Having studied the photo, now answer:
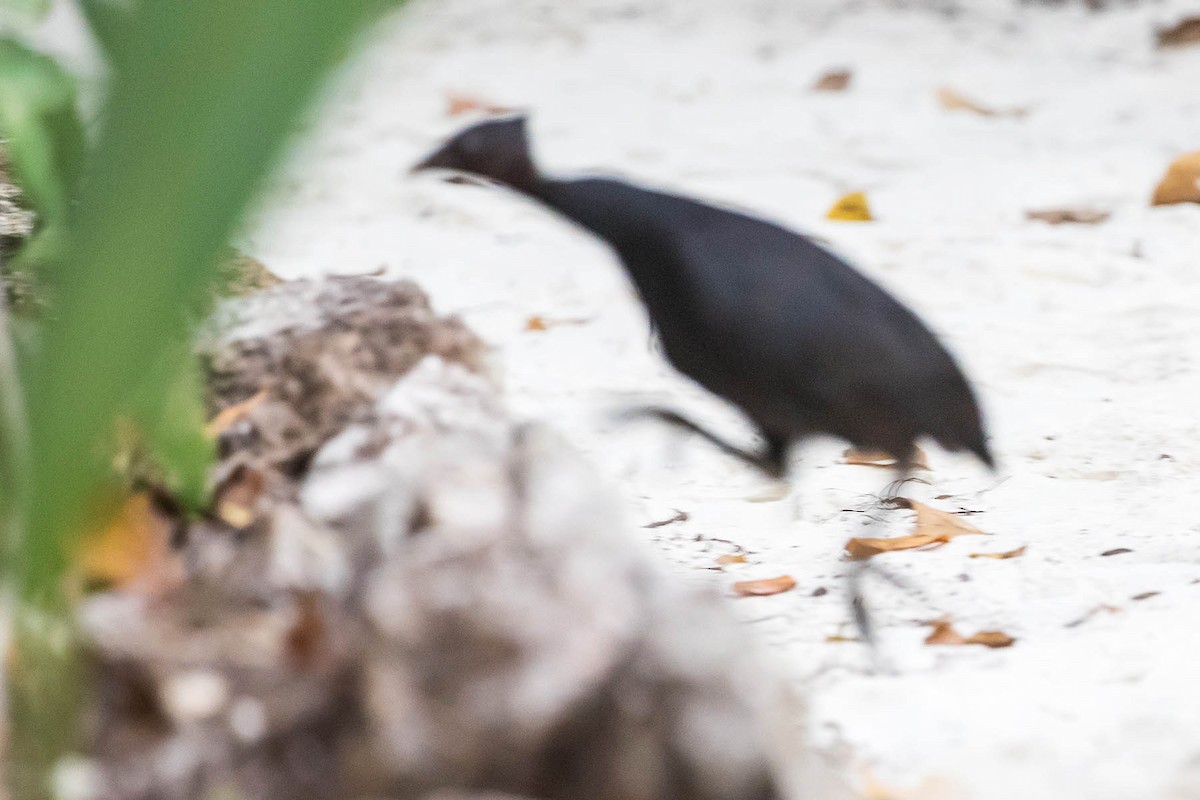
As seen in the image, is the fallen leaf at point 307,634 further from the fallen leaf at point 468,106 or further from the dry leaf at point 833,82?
the dry leaf at point 833,82

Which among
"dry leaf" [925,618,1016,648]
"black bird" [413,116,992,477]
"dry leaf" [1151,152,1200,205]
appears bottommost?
"dry leaf" [925,618,1016,648]

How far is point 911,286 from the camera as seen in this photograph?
2.01 metres

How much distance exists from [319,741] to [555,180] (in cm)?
47

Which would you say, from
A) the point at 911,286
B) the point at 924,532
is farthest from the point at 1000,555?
the point at 911,286

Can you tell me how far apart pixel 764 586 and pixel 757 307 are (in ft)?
1.07

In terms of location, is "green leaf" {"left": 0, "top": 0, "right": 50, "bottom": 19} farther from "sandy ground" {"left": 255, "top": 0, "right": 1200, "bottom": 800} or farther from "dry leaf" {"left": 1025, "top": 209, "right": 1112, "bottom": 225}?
"dry leaf" {"left": 1025, "top": 209, "right": 1112, "bottom": 225}

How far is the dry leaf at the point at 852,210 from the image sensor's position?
230 centimetres

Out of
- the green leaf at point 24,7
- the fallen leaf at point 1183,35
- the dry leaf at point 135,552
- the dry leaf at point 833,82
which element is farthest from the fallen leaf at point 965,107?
the dry leaf at point 135,552

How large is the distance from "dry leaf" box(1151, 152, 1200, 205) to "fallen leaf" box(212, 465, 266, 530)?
1948 millimetres

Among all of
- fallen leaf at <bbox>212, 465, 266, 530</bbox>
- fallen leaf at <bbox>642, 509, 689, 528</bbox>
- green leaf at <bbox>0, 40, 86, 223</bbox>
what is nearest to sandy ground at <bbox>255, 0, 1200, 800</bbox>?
fallen leaf at <bbox>642, 509, 689, 528</bbox>

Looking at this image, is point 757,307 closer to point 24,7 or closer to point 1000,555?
point 1000,555

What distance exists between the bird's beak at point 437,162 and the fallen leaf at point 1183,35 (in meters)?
2.78

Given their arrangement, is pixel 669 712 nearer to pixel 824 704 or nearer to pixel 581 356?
pixel 824 704

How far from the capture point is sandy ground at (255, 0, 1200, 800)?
35.5 inches
